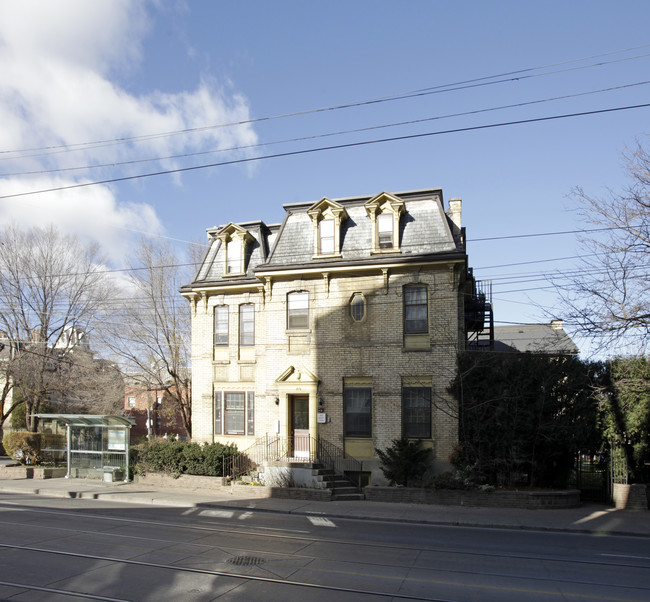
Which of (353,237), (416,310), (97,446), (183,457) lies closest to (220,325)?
(183,457)

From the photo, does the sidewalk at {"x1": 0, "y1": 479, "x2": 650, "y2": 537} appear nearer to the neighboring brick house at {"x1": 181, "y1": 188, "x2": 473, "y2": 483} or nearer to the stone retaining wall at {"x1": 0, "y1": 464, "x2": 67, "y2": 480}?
the neighboring brick house at {"x1": 181, "y1": 188, "x2": 473, "y2": 483}

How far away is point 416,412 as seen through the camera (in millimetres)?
19938

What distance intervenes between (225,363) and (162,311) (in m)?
7.56

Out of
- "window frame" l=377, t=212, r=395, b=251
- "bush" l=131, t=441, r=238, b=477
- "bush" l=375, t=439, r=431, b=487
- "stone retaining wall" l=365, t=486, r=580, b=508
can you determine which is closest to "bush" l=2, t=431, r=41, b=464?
"bush" l=131, t=441, r=238, b=477

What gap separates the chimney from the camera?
21.9 meters

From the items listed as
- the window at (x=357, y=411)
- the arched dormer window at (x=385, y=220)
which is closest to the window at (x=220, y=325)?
the window at (x=357, y=411)

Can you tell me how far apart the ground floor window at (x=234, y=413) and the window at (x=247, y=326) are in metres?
2.18

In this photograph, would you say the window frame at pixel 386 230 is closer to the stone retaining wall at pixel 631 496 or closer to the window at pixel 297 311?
the window at pixel 297 311

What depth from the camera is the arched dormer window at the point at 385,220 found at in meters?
20.8

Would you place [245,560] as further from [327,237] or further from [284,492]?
[327,237]

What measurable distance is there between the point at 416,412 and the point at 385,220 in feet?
24.4

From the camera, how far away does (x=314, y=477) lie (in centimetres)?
1922

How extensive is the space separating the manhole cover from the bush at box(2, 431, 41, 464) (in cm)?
2012

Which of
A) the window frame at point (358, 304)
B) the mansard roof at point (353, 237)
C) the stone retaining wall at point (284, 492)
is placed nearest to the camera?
the stone retaining wall at point (284, 492)
